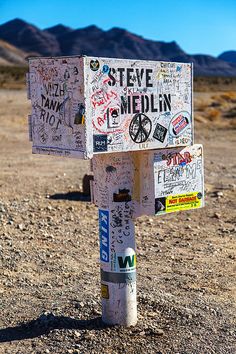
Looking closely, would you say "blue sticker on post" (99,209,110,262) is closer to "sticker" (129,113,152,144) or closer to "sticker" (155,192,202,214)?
"sticker" (155,192,202,214)

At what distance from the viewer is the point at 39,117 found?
4875mm

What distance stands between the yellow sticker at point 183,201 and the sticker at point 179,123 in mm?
431

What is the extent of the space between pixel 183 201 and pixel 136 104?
0.79m

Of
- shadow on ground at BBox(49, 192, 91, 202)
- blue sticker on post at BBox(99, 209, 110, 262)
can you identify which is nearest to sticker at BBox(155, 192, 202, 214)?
blue sticker on post at BBox(99, 209, 110, 262)

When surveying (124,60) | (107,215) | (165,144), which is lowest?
(107,215)

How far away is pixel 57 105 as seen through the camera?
4672 mm

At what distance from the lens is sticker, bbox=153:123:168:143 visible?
190 inches

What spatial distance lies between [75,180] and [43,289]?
19.5ft

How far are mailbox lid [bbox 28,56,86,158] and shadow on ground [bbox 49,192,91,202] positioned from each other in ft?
16.9

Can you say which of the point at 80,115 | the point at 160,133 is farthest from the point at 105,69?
the point at 160,133

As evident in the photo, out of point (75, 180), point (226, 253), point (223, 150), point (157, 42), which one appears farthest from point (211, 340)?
point (157, 42)

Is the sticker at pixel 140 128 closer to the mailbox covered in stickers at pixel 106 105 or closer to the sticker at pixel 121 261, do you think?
the mailbox covered in stickers at pixel 106 105

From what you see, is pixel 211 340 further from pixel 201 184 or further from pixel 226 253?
pixel 226 253

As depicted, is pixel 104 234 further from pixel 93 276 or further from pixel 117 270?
pixel 93 276
